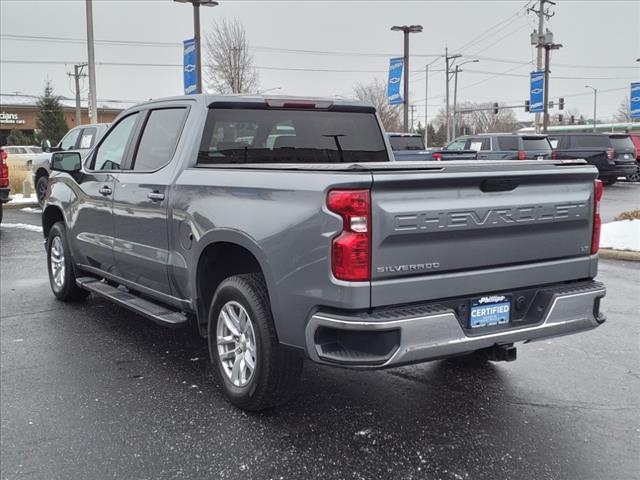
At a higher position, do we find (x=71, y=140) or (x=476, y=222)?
(x=71, y=140)

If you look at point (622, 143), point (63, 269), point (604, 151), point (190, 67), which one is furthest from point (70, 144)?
point (622, 143)

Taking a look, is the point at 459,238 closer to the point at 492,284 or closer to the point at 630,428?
the point at 492,284

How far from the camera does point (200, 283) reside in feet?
14.7

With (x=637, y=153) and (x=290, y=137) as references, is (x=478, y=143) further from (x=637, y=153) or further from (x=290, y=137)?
(x=290, y=137)

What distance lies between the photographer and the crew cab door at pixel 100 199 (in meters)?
5.65

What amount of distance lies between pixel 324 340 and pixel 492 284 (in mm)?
990

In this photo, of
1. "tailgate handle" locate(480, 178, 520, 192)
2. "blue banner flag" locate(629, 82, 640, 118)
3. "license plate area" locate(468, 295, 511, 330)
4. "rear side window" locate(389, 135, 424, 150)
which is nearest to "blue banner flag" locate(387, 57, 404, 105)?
"blue banner flag" locate(629, 82, 640, 118)

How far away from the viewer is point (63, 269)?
6832mm

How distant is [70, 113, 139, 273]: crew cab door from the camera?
5652mm

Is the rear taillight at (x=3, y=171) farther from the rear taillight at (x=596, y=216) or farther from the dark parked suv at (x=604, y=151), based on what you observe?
the dark parked suv at (x=604, y=151)

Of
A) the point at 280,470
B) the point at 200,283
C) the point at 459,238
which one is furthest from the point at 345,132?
the point at 280,470

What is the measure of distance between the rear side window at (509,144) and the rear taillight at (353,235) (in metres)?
18.9

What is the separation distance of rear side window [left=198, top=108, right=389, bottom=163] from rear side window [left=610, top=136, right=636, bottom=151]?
19.8 m

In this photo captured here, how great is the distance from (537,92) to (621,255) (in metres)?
27.0
